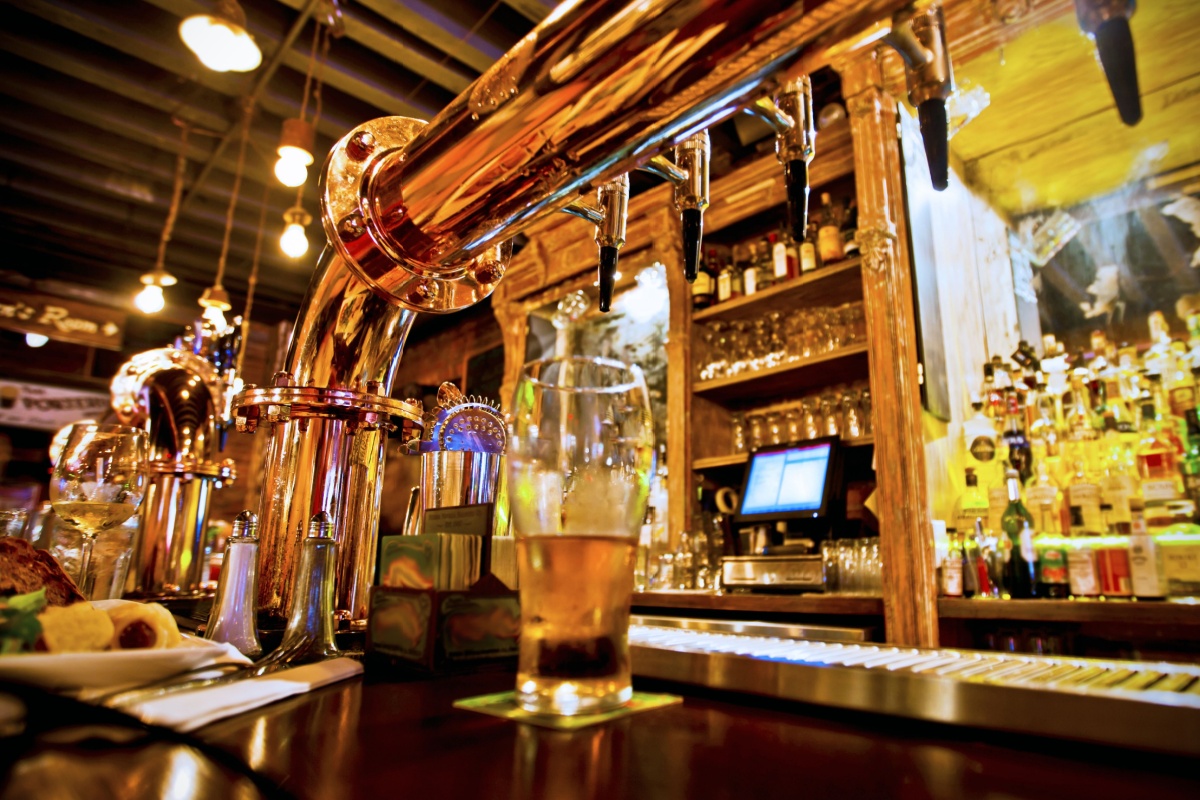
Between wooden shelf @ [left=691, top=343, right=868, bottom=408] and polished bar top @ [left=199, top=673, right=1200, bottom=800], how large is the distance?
2.14m

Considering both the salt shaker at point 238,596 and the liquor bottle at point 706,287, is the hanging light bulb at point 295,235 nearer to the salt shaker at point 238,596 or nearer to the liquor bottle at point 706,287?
the liquor bottle at point 706,287

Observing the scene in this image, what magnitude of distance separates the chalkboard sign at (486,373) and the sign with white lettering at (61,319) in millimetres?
3297

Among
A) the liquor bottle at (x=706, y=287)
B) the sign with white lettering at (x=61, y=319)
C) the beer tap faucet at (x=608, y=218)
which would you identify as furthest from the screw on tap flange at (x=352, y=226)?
the sign with white lettering at (x=61, y=319)

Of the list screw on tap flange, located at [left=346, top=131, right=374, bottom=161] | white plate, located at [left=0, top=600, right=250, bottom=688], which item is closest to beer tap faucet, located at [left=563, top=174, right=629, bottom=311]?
screw on tap flange, located at [left=346, top=131, right=374, bottom=161]

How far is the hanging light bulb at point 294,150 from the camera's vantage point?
265 centimetres

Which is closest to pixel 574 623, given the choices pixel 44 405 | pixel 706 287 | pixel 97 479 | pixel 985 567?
pixel 97 479

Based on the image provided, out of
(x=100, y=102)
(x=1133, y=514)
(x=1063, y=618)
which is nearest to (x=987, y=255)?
(x=1133, y=514)

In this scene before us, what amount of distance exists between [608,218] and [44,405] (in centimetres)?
726

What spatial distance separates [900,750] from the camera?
423mm

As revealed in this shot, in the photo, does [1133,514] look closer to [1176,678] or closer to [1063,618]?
[1063,618]

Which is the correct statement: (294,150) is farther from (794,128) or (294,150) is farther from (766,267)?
(794,128)

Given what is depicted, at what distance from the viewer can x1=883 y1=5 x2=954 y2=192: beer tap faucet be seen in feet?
1.80

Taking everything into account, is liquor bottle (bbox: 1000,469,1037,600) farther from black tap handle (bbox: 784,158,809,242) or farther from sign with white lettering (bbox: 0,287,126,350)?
sign with white lettering (bbox: 0,287,126,350)

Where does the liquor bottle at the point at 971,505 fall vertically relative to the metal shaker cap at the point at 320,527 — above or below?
above
